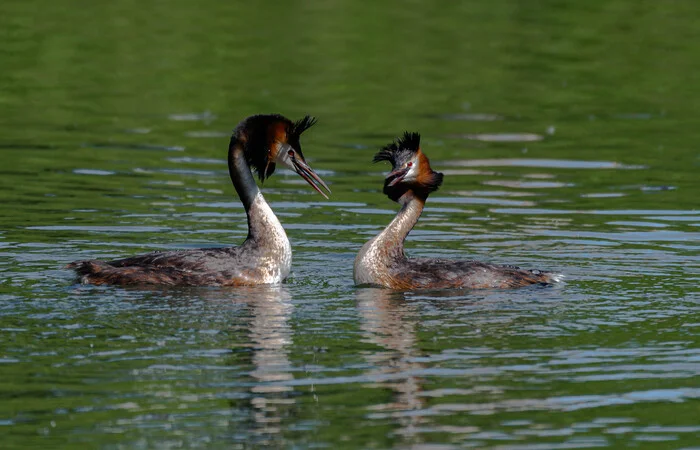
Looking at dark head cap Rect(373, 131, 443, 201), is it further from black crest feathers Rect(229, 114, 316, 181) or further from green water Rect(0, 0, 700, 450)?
green water Rect(0, 0, 700, 450)

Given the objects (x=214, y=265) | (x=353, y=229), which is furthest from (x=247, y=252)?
(x=353, y=229)

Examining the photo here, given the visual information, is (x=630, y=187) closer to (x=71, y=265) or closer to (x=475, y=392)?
(x=71, y=265)

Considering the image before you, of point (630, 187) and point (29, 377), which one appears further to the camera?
point (630, 187)

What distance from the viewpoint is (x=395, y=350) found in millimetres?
12812

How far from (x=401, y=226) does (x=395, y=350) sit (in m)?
3.77

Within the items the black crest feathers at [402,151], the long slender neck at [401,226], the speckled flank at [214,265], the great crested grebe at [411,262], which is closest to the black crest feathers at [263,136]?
the speckled flank at [214,265]

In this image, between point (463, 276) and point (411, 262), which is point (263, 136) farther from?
point (463, 276)

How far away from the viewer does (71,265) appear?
15.8m

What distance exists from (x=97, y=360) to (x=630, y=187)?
11.5 metres

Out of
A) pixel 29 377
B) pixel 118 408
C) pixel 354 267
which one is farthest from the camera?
pixel 354 267

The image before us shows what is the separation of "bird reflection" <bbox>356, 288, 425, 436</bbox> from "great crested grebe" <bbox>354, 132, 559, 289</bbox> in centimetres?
27

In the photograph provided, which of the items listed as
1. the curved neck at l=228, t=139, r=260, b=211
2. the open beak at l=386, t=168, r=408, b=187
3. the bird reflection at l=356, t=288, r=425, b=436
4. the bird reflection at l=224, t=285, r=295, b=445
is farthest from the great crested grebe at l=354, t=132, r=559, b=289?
the curved neck at l=228, t=139, r=260, b=211

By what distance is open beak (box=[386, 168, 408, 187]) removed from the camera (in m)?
16.2

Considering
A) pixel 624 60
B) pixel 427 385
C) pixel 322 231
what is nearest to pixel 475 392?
pixel 427 385
